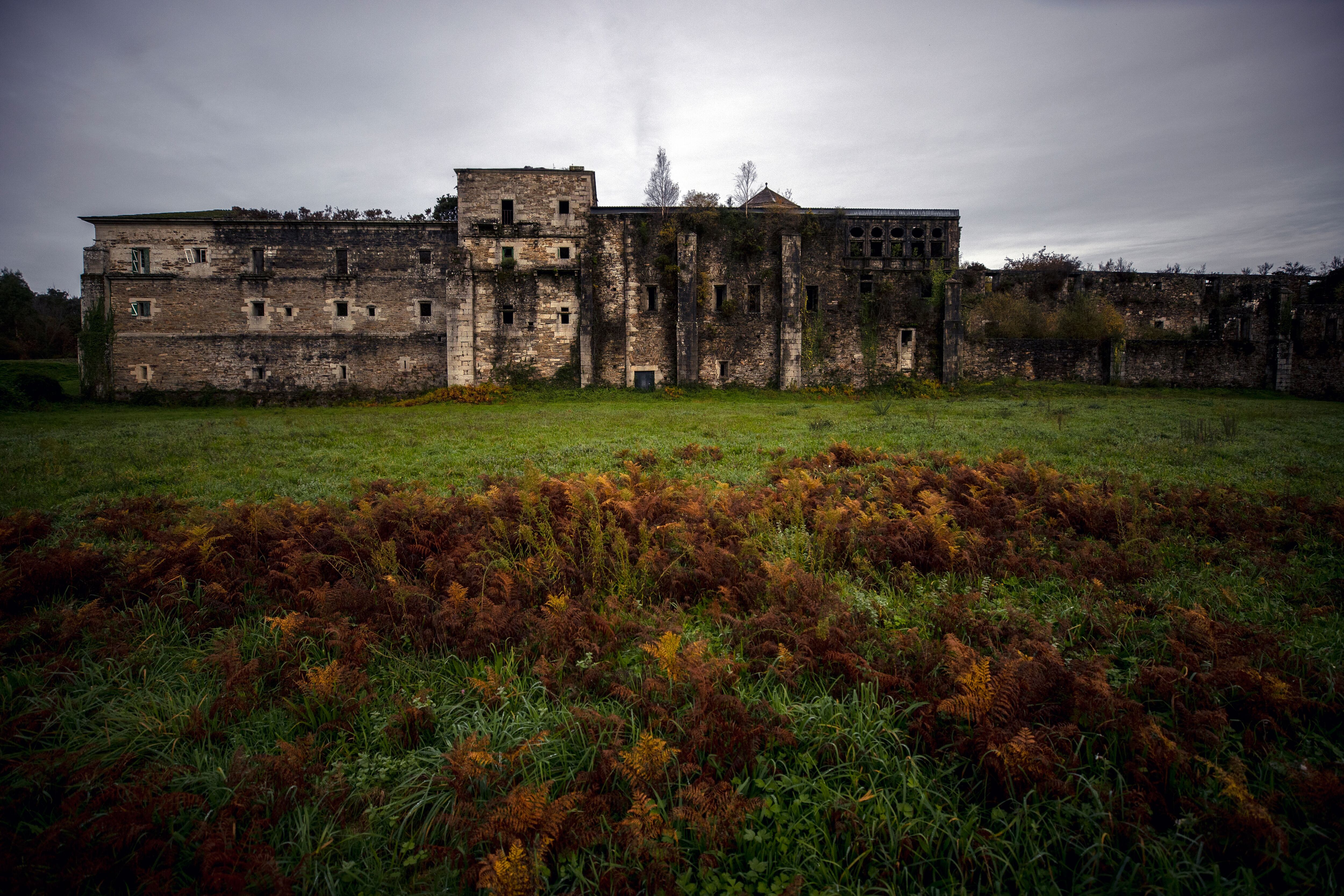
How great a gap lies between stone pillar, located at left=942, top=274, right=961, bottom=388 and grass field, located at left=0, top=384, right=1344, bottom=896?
29367 mm

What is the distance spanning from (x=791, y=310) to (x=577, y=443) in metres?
24.7

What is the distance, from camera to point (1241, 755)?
8.23ft

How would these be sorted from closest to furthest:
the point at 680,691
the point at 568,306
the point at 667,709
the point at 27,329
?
1. the point at 667,709
2. the point at 680,691
3. the point at 568,306
4. the point at 27,329

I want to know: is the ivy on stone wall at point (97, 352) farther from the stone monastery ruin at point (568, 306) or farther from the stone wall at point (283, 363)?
the stone wall at point (283, 363)

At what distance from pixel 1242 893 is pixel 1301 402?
40390 millimetres

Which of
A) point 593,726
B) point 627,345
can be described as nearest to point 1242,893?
point 593,726

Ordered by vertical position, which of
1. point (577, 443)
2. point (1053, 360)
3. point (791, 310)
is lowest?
point (577, 443)

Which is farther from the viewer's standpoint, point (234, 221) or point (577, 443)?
point (234, 221)

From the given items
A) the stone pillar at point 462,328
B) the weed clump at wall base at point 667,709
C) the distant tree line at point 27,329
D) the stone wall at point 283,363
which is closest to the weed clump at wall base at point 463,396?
the stone pillar at point 462,328

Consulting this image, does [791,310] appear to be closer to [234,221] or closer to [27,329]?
[234,221]

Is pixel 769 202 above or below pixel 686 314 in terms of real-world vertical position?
above

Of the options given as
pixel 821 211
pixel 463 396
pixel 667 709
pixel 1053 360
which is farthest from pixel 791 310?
pixel 667 709

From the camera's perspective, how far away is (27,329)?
55.5m

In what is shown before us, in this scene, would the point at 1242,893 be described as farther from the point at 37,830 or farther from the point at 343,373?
the point at 343,373
